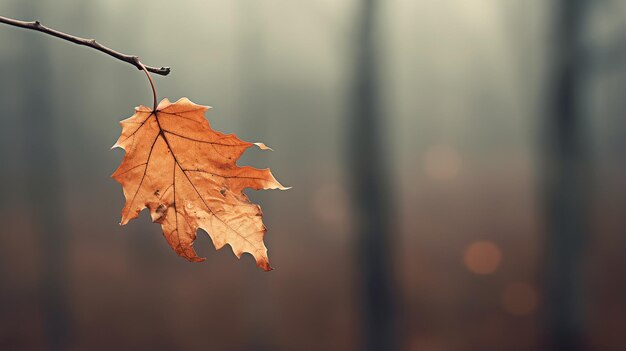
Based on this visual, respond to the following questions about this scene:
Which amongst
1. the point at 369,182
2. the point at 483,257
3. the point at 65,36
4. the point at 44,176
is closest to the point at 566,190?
the point at 483,257

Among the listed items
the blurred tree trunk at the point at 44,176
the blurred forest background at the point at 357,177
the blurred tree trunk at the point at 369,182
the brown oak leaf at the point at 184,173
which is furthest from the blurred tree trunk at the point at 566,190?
the brown oak leaf at the point at 184,173

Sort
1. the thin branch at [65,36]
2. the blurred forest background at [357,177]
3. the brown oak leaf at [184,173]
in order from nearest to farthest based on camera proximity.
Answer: the thin branch at [65,36] < the brown oak leaf at [184,173] < the blurred forest background at [357,177]

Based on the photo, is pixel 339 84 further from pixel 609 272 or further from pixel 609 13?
pixel 609 272

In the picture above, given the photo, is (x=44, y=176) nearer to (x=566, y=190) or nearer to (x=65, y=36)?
(x=566, y=190)

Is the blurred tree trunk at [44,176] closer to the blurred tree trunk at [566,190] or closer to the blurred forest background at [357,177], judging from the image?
the blurred forest background at [357,177]

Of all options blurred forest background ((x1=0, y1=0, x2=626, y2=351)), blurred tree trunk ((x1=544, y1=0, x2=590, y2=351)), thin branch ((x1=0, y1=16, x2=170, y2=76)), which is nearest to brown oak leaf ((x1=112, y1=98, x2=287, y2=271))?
thin branch ((x1=0, y1=16, x2=170, y2=76))

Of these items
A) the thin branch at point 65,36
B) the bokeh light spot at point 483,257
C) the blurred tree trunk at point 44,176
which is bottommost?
the bokeh light spot at point 483,257
